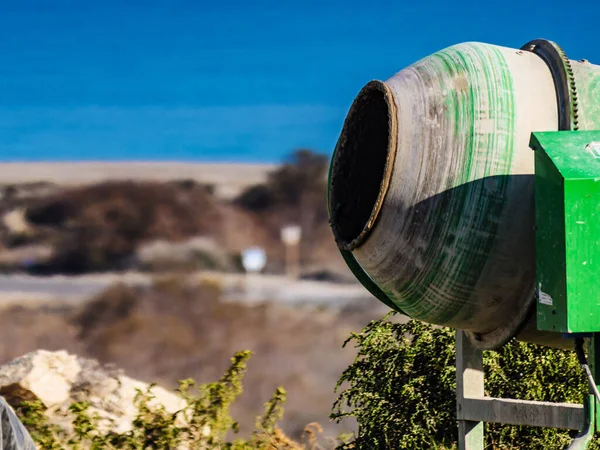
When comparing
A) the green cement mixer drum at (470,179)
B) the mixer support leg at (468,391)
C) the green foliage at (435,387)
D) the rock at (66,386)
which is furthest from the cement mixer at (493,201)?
the rock at (66,386)

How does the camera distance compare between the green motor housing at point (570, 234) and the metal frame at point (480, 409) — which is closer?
the green motor housing at point (570, 234)

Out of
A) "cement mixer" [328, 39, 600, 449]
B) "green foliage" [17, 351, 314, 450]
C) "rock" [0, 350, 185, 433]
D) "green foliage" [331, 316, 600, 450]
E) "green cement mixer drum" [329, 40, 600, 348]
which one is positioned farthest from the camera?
"rock" [0, 350, 185, 433]

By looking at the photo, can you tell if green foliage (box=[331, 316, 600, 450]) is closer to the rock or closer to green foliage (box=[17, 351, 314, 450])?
green foliage (box=[17, 351, 314, 450])

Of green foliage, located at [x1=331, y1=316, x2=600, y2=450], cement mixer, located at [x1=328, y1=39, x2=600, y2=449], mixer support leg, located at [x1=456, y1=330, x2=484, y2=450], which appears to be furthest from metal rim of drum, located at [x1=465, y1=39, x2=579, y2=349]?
green foliage, located at [x1=331, y1=316, x2=600, y2=450]

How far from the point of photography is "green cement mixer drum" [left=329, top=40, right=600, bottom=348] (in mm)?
4438

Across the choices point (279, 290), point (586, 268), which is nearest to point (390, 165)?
point (586, 268)

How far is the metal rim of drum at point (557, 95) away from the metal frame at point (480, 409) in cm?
37

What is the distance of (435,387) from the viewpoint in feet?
21.8

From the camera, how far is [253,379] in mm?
18375

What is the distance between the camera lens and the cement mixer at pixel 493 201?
410 centimetres

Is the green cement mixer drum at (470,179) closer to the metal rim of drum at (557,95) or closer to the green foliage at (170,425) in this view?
the metal rim of drum at (557,95)

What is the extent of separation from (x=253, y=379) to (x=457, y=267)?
14126 millimetres

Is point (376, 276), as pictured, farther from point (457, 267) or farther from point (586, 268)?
point (586, 268)

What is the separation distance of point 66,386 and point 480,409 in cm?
314
